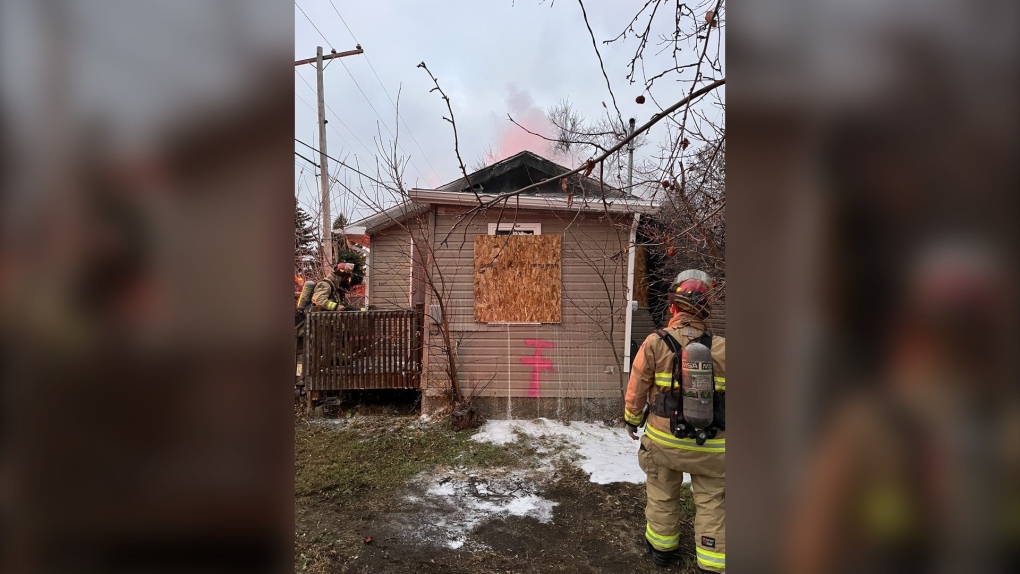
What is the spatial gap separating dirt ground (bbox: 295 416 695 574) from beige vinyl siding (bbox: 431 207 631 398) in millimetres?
1153

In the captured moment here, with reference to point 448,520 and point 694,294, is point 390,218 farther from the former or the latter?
point 694,294

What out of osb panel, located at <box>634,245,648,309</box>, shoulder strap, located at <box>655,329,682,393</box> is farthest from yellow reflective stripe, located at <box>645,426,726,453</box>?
osb panel, located at <box>634,245,648,309</box>

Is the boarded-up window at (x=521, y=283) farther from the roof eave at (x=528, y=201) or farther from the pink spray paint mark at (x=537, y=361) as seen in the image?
the roof eave at (x=528, y=201)

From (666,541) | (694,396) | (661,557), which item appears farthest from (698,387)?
(661,557)

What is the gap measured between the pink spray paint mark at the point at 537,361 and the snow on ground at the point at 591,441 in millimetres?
592

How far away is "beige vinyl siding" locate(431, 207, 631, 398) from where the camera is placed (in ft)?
22.8

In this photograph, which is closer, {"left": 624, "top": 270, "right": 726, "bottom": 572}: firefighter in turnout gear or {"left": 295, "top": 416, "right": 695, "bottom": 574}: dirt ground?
{"left": 624, "top": 270, "right": 726, "bottom": 572}: firefighter in turnout gear

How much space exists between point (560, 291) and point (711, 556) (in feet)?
13.5

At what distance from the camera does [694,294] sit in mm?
3574

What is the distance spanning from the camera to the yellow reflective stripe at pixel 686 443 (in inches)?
132

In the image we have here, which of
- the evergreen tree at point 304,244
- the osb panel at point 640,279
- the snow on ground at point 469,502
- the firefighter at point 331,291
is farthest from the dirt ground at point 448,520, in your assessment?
the evergreen tree at point 304,244

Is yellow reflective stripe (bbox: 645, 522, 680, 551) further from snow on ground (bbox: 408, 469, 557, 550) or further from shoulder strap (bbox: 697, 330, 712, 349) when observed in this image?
shoulder strap (bbox: 697, 330, 712, 349)
